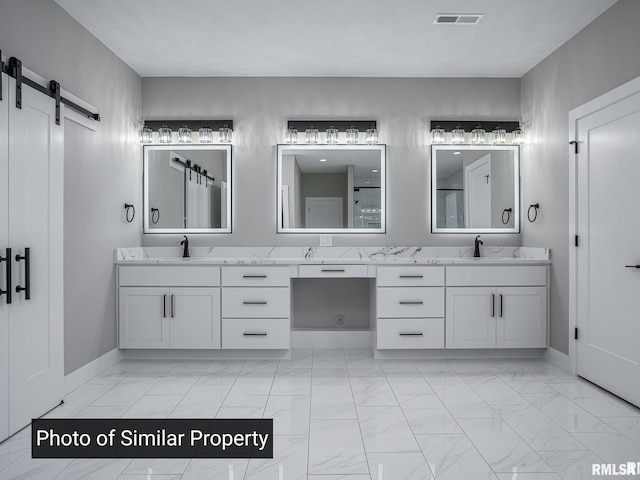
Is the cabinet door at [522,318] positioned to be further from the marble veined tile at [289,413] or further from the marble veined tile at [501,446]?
the marble veined tile at [289,413]

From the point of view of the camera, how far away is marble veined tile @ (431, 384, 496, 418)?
A: 104 inches

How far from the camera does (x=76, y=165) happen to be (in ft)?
10.3

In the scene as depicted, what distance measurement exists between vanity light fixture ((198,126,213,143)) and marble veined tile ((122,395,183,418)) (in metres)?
2.32

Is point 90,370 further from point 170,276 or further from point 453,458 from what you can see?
point 453,458

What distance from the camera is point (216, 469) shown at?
6.59 feet

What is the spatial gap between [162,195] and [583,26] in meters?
3.66

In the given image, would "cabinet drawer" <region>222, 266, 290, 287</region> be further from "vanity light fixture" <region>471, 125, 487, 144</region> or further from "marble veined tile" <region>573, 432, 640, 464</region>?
"marble veined tile" <region>573, 432, 640, 464</region>

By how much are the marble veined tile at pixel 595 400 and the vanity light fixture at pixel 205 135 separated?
345 centimetres

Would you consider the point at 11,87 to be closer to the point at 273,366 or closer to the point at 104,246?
the point at 104,246

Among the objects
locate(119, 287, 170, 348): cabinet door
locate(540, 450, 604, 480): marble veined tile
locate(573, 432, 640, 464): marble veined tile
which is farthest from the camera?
locate(119, 287, 170, 348): cabinet door

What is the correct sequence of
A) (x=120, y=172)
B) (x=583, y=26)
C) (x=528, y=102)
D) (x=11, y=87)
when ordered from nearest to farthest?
(x=11, y=87) → (x=583, y=26) → (x=120, y=172) → (x=528, y=102)

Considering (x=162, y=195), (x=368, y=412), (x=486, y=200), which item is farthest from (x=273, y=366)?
(x=486, y=200)

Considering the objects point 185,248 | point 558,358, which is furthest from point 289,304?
point 558,358

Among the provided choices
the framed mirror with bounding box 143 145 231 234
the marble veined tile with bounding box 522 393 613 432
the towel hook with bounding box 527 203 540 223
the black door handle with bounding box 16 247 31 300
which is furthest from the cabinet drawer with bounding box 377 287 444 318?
the black door handle with bounding box 16 247 31 300
